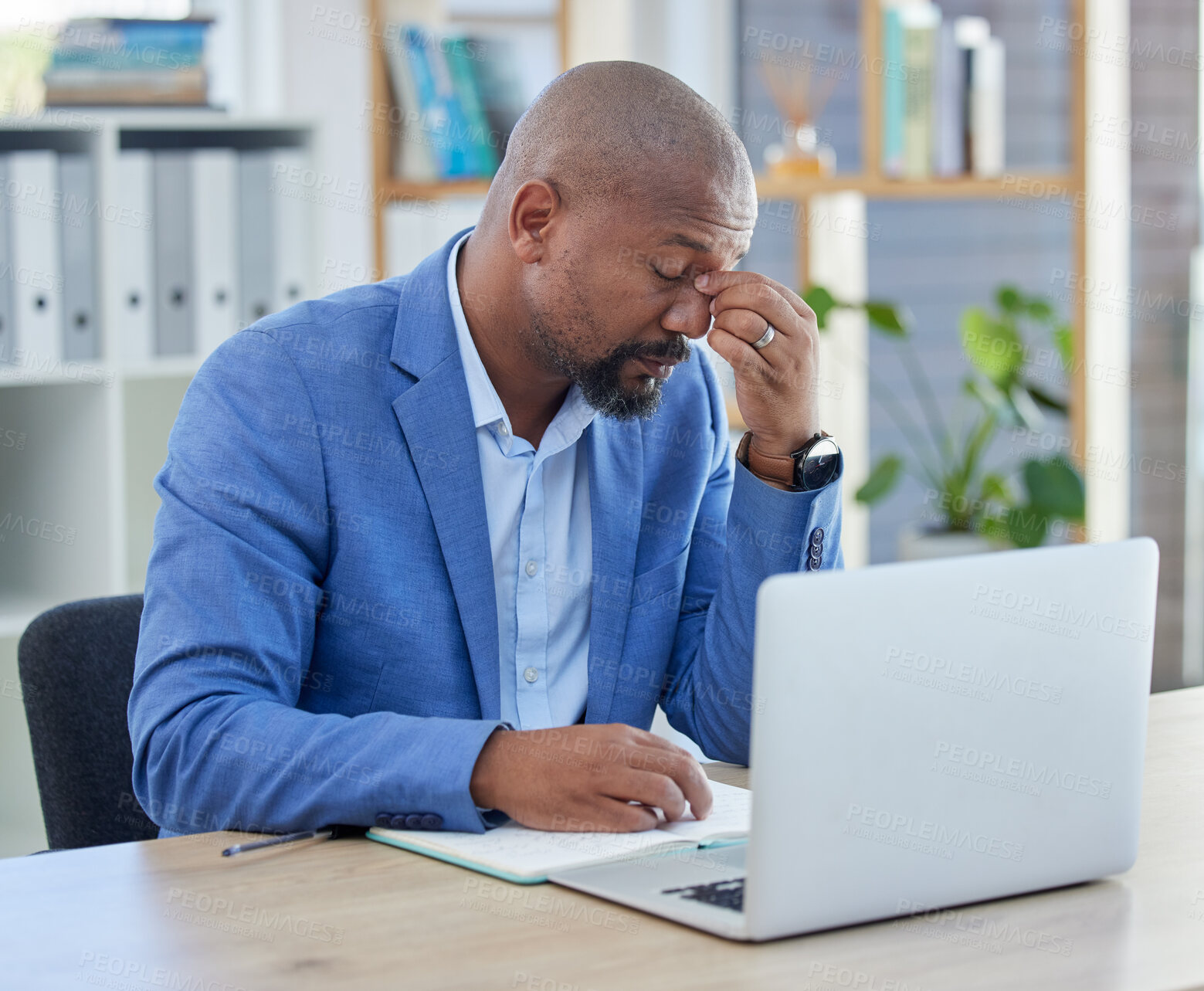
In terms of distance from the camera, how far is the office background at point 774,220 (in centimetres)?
250

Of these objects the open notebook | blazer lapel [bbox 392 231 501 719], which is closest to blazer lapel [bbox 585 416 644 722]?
blazer lapel [bbox 392 231 501 719]

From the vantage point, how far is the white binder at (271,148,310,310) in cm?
258

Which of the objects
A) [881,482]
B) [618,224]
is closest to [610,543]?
[618,224]

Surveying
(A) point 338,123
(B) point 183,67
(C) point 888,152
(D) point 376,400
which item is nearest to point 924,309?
(C) point 888,152

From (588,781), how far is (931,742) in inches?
11.2

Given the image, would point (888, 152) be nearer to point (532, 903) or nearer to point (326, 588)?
point (326, 588)

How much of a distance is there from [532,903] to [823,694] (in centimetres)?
25

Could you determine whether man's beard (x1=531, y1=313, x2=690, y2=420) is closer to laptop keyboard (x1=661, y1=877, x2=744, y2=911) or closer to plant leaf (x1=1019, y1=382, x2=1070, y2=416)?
laptop keyboard (x1=661, y1=877, x2=744, y2=911)

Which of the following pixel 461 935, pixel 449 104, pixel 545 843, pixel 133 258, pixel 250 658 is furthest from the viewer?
pixel 449 104

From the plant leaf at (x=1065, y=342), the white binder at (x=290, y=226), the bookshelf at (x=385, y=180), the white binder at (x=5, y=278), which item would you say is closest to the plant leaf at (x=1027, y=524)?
the plant leaf at (x=1065, y=342)

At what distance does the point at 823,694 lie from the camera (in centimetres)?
86

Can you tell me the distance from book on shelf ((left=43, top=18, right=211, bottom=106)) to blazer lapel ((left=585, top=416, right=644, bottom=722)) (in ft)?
4.62

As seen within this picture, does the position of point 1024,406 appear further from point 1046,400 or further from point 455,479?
A: point 455,479

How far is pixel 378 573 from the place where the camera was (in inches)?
52.6
